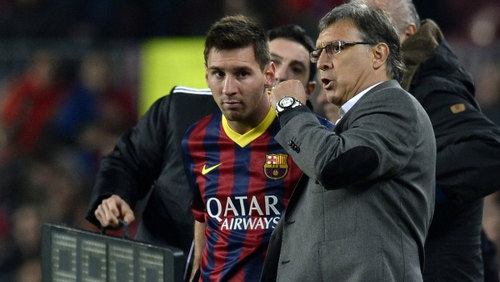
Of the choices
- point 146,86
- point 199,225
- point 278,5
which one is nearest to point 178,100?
point 199,225

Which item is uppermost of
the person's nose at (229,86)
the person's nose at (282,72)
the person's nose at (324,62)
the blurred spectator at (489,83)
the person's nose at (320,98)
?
the person's nose at (324,62)

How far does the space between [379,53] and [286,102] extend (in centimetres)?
32

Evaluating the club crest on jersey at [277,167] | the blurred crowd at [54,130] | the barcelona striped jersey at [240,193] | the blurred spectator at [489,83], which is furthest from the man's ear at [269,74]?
the blurred crowd at [54,130]

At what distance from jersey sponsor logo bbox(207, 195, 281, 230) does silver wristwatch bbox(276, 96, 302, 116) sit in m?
0.42

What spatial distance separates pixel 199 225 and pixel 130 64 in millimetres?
4561

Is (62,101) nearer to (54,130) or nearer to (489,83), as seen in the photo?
(54,130)

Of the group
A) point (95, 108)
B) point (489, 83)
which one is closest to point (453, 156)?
point (489, 83)

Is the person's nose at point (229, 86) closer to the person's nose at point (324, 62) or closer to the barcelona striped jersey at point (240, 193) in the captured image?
the barcelona striped jersey at point (240, 193)

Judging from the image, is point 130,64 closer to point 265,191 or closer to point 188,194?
point 188,194

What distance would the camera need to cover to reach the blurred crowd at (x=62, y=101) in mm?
8578

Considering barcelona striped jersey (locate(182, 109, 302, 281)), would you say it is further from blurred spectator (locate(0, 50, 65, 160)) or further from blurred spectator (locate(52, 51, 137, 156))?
blurred spectator (locate(0, 50, 65, 160))

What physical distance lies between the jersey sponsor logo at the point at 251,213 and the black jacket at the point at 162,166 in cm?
57

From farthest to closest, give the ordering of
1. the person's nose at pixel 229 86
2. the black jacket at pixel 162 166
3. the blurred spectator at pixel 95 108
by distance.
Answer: the blurred spectator at pixel 95 108, the black jacket at pixel 162 166, the person's nose at pixel 229 86

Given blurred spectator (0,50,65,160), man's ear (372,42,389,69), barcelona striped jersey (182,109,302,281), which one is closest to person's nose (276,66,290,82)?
barcelona striped jersey (182,109,302,281)
